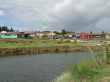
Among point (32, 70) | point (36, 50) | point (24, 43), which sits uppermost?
point (24, 43)

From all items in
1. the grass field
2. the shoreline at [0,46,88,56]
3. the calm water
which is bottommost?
the calm water

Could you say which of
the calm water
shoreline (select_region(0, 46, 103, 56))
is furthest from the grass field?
the calm water

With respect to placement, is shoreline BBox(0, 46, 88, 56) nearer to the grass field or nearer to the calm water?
the grass field

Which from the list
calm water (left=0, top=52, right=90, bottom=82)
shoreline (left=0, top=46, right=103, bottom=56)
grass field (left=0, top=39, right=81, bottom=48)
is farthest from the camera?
grass field (left=0, top=39, right=81, bottom=48)

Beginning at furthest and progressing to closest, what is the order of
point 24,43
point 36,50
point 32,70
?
point 24,43, point 36,50, point 32,70

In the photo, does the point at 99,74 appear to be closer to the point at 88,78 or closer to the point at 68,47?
the point at 88,78

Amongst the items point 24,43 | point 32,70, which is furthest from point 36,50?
point 32,70

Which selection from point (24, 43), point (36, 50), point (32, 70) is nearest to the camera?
point (32, 70)

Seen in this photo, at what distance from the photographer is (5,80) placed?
26562 mm

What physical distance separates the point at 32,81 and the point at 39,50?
144ft

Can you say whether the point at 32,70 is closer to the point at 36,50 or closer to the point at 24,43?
the point at 36,50

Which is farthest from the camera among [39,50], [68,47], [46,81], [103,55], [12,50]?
[68,47]

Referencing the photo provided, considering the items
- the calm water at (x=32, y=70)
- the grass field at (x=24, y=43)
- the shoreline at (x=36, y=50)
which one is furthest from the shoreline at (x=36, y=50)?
the calm water at (x=32, y=70)

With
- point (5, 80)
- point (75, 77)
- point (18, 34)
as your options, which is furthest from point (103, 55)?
point (18, 34)
